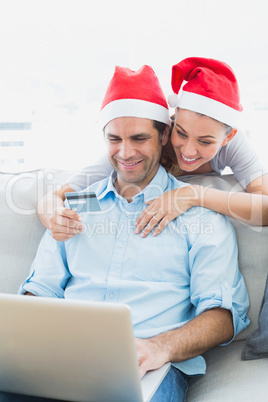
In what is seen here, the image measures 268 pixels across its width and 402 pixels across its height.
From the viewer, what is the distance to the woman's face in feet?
4.72

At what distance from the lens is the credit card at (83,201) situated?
4.47 ft

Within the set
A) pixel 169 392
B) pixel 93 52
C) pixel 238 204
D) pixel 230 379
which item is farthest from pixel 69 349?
pixel 93 52

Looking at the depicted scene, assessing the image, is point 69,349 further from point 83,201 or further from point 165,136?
point 165,136

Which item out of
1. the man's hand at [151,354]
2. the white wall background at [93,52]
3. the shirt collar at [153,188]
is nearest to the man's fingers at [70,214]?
the shirt collar at [153,188]

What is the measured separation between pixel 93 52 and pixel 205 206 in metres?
1.35

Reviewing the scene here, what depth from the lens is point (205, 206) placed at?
1391mm

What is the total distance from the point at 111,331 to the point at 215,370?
568mm

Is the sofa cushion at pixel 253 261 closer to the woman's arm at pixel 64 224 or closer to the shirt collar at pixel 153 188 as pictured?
the shirt collar at pixel 153 188

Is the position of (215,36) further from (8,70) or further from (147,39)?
(8,70)

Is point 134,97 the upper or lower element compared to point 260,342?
upper

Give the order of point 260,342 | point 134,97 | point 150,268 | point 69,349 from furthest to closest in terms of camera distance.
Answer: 1. point 134,97
2. point 150,268
3. point 260,342
4. point 69,349

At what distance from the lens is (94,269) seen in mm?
1410

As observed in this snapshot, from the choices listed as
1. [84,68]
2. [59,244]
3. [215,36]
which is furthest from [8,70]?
[59,244]

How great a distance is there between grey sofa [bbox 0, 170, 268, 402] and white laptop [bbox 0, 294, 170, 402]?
0.92 feet
